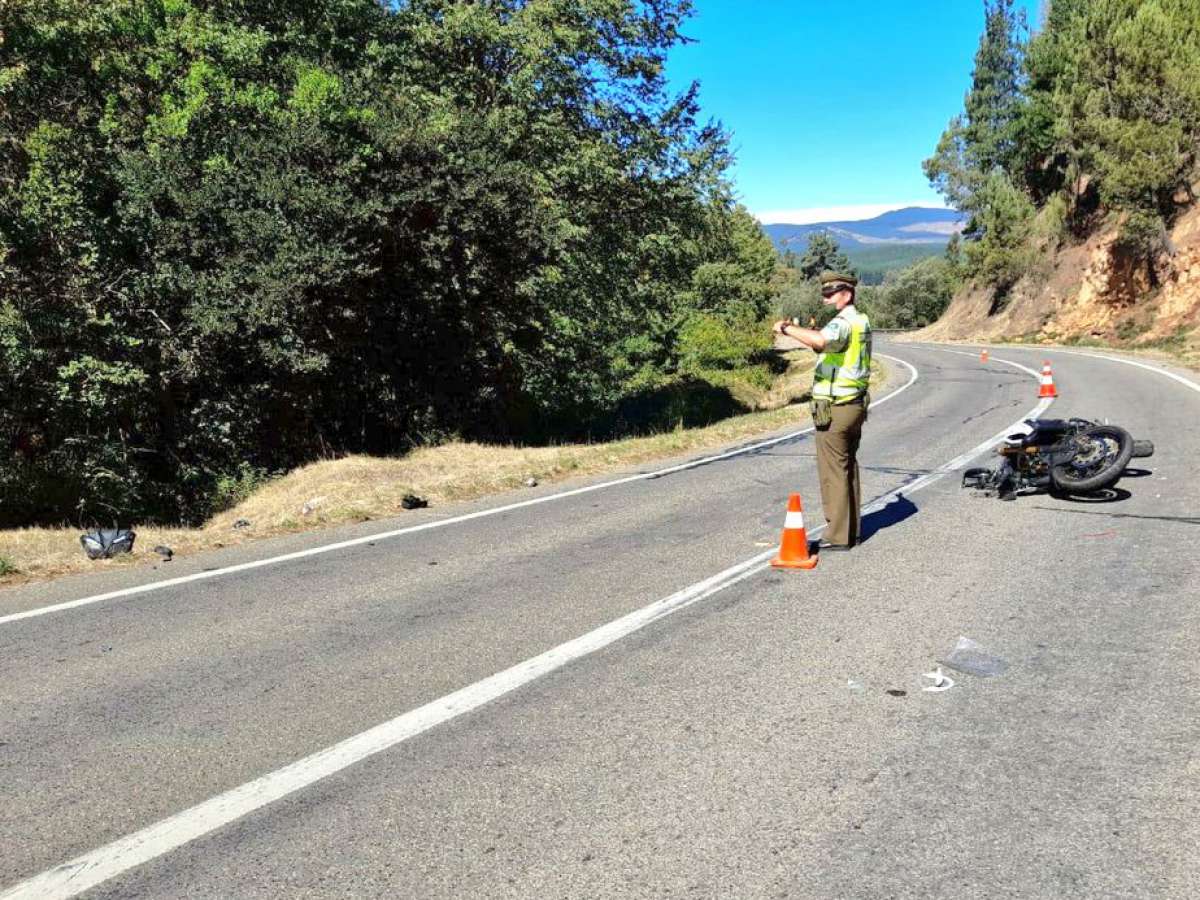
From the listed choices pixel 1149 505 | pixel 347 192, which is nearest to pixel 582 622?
pixel 1149 505

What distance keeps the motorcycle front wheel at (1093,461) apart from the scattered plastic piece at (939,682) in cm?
466

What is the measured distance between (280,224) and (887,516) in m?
9.52

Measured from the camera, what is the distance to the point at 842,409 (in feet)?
21.9

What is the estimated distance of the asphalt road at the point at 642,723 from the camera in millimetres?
2768

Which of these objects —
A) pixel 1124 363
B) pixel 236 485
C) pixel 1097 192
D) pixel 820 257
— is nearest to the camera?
pixel 236 485

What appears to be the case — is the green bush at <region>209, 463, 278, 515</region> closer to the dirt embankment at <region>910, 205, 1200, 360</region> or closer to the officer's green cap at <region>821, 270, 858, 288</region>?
the officer's green cap at <region>821, 270, 858, 288</region>

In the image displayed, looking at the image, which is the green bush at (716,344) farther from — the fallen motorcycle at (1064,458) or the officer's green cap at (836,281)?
the officer's green cap at (836,281)

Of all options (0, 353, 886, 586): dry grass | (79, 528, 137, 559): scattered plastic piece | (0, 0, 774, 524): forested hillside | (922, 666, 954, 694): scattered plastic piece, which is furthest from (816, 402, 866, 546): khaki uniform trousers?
(0, 0, 774, 524): forested hillside

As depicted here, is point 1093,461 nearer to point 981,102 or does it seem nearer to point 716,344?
point 716,344

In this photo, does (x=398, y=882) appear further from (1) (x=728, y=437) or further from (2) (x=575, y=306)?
(2) (x=575, y=306)

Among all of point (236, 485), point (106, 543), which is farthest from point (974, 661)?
point (236, 485)

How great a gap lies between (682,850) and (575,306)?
55.3ft

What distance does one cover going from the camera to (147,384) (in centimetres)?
1294

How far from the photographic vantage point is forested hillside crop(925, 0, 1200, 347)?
34.3 metres
